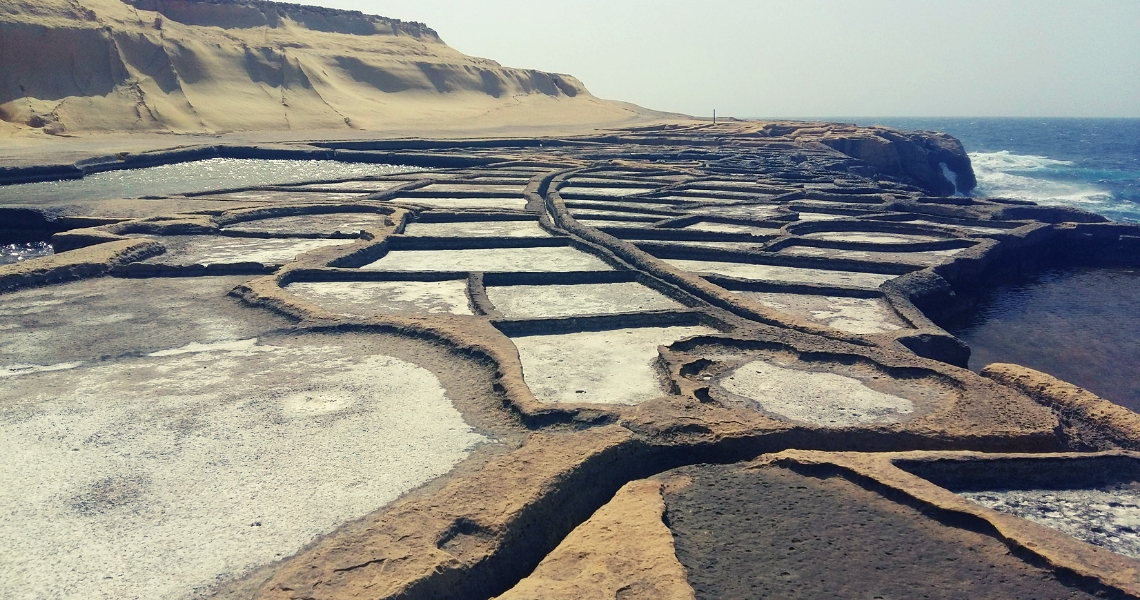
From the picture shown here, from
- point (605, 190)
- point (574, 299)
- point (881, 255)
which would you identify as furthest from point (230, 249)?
point (605, 190)

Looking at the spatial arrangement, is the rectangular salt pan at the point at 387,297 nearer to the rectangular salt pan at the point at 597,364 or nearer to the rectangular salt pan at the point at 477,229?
the rectangular salt pan at the point at 597,364

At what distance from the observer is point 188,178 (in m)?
20.4

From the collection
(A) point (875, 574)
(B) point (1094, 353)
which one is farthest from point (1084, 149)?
(A) point (875, 574)

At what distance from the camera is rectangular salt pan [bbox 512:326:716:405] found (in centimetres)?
629

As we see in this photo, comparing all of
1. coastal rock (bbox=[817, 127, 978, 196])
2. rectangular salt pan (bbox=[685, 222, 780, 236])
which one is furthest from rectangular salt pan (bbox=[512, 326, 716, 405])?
coastal rock (bbox=[817, 127, 978, 196])

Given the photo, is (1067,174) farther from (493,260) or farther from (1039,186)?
(493,260)

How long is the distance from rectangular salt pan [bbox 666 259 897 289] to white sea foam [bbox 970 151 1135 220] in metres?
26.0

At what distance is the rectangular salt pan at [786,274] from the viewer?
1078 cm

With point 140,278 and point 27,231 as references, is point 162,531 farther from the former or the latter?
point 27,231

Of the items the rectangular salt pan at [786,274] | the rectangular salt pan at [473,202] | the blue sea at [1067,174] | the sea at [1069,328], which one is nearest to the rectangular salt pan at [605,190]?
the rectangular salt pan at [473,202]

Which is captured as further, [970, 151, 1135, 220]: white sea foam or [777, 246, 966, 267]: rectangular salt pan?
[970, 151, 1135, 220]: white sea foam

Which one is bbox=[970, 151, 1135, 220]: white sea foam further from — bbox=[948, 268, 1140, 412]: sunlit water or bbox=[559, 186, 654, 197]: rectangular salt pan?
bbox=[559, 186, 654, 197]: rectangular salt pan

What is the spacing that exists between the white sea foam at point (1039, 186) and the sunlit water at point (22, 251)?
33.5 metres

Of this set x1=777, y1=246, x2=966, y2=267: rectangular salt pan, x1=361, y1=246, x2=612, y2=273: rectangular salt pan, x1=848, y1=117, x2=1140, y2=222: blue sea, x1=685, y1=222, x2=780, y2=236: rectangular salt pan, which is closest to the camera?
x1=361, y1=246, x2=612, y2=273: rectangular salt pan
